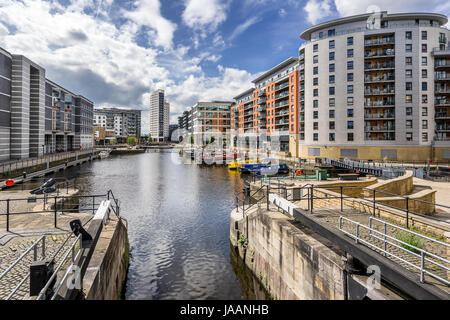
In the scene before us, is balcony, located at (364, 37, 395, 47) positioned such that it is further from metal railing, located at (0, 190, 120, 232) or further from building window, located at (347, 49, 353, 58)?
metal railing, located at (0, 190, 120, 232)

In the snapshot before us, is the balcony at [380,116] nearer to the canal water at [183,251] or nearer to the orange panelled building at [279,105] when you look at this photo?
the orange panelled building at [279,105]

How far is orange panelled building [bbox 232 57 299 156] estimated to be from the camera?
6328 cm

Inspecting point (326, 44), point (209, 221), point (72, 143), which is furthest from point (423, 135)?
point (72, 143)

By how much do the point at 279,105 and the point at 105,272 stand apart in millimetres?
A: 67990

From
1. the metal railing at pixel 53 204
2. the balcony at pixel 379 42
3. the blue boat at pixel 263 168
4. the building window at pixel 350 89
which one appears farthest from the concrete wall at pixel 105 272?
the balcony at pixel 379 42

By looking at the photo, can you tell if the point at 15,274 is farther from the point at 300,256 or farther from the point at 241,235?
the point at 241,235

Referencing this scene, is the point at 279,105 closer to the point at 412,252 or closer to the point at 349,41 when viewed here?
the point at 349,41

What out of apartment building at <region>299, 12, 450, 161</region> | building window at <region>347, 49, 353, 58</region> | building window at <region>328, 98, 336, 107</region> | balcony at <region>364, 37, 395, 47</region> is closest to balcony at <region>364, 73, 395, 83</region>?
apartment building at <region>299, 12, 450, 161</region>

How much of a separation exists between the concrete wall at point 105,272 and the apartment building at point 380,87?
50.5m

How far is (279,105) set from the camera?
232 ft

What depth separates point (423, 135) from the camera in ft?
162

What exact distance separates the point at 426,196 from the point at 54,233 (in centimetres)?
1901

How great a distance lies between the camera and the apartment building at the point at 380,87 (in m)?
49.2

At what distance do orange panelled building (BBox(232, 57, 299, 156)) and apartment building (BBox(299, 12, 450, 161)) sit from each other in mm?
7571
